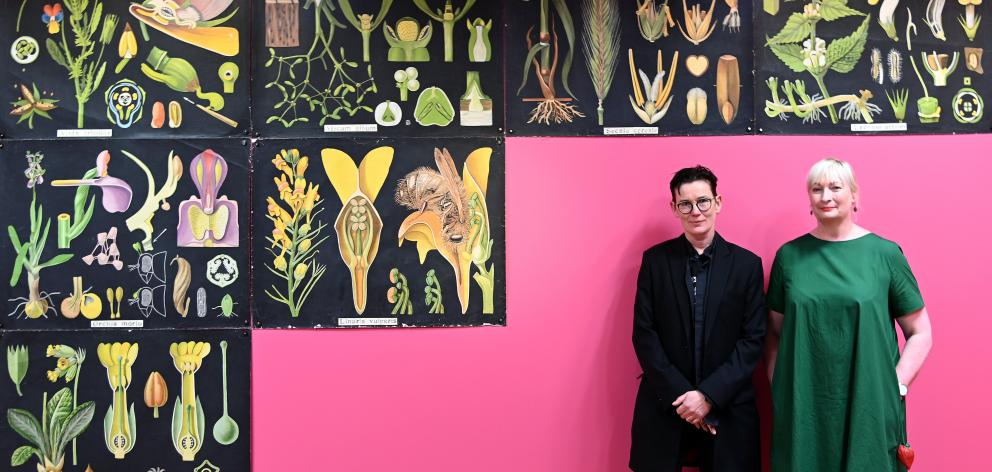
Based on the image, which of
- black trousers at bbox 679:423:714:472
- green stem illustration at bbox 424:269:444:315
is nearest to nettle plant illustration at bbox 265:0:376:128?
green stem illustration at bbox 424:269:444:315

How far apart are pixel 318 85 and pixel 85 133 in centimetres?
91

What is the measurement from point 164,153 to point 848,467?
2623 millimetres

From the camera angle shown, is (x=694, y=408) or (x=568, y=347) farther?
(x=568, y=347)

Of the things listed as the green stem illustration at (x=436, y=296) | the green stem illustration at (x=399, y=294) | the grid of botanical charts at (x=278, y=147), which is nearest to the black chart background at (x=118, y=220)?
the grid of botanical charts at (x=278, y=147)

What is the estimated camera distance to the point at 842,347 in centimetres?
199

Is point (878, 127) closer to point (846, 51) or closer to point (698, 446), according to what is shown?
point (846, 51)

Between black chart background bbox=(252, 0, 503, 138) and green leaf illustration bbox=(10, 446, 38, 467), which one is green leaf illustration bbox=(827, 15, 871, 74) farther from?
green leaf illustration bbox=(10, 446, 38, 467)

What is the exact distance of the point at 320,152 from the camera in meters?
2.38

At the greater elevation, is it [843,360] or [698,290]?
[698,290]

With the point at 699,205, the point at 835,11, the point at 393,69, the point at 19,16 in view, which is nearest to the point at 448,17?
the point at 393,69

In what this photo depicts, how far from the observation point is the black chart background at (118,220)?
238 centimetres

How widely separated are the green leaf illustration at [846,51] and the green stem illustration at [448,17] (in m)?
1.40

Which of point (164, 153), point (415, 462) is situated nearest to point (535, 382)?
point (415, 462)

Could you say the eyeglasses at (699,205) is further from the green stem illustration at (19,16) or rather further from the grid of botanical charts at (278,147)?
the green stem illustration at (19,16)
